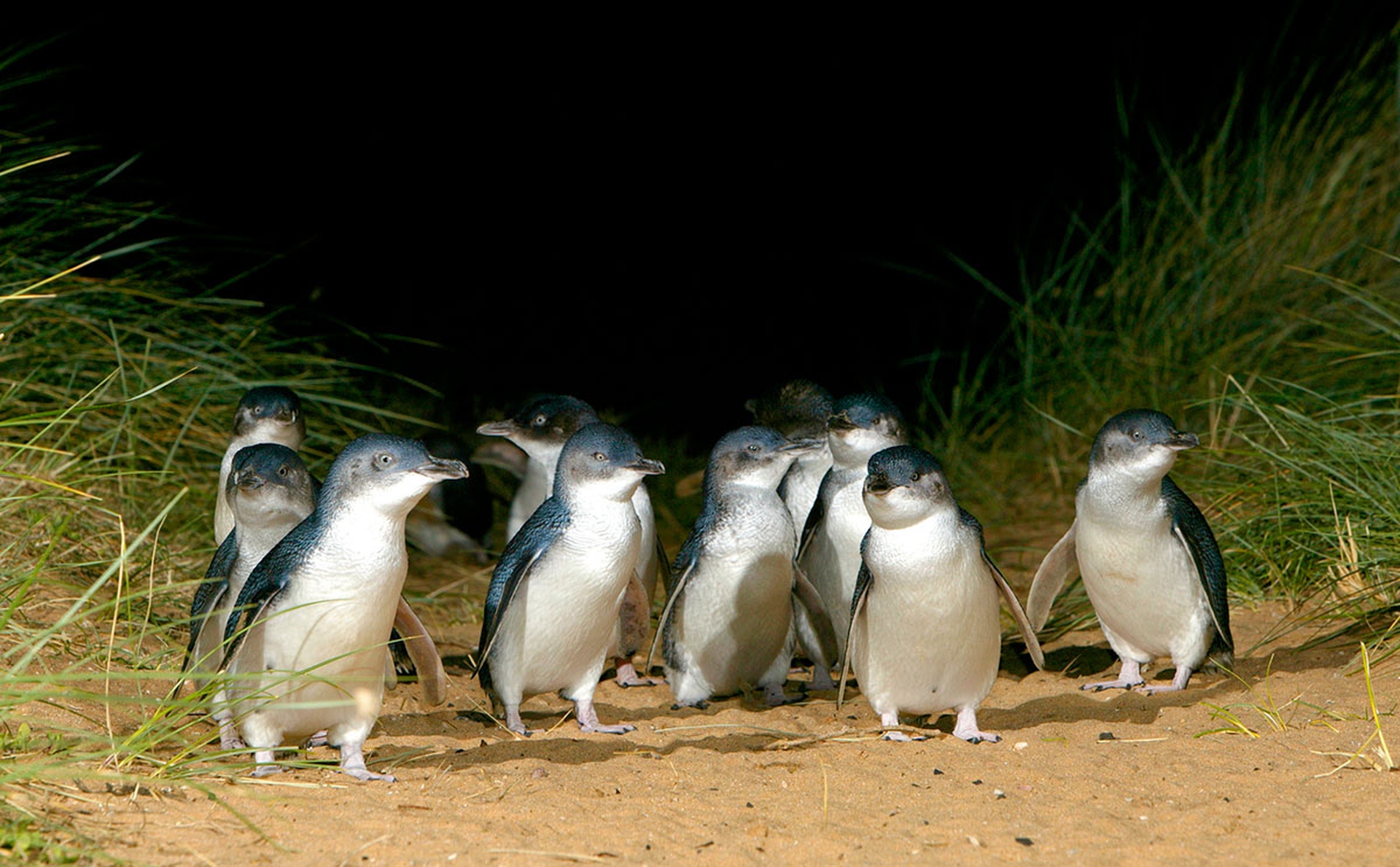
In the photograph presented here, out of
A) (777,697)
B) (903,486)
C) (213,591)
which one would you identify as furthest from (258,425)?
(903,486)

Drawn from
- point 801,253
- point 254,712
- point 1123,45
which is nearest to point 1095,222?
point 1123,45

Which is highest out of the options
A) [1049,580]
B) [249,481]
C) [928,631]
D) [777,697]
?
[249,481]

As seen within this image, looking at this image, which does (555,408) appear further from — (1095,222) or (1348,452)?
(1095,222)

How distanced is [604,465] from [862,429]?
1.14 metres

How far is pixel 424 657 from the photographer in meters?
4.20

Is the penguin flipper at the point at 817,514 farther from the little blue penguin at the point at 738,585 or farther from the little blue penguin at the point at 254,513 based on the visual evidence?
the little blue penguin at the point at 254,513

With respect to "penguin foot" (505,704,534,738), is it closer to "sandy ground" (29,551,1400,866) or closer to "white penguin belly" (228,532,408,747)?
"sandy ground" (29,551,1400,866)

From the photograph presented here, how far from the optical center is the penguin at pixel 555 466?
541cm

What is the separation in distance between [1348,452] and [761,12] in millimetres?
7026

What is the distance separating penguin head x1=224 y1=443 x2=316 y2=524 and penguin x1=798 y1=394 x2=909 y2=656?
180cm

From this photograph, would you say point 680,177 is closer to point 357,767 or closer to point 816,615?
point 816,615

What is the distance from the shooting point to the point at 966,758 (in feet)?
12.9

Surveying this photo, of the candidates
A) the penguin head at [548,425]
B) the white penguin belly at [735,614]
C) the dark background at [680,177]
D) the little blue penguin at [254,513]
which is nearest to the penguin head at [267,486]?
the little blue penguin at [254,513]

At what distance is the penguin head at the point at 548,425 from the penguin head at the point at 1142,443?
6.85 ft
